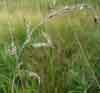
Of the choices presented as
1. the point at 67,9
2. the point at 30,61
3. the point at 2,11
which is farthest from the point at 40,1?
the point at 67,9

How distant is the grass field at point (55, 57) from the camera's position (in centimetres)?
153

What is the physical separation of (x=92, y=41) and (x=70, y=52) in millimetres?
128

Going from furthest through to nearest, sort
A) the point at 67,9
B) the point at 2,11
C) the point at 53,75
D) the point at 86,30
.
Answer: the point at 2,11, the point at 86,30, the point at 53,75, the point at 67,9

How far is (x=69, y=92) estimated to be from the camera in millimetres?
1563

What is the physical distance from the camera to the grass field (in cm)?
153

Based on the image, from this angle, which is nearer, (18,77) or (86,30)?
(18,77)

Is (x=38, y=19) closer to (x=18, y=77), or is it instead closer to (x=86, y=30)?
(x=86, y=30)

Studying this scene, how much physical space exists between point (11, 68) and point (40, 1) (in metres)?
0.85

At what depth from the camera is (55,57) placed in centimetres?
167

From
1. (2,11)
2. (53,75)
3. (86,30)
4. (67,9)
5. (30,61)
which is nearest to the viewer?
(67,9)

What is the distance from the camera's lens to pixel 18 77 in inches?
63.7

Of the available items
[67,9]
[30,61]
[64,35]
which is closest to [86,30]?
[64,35]

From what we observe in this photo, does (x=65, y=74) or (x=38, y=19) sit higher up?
(x=38, y=19)

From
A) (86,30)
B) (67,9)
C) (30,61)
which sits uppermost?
(67,9)
